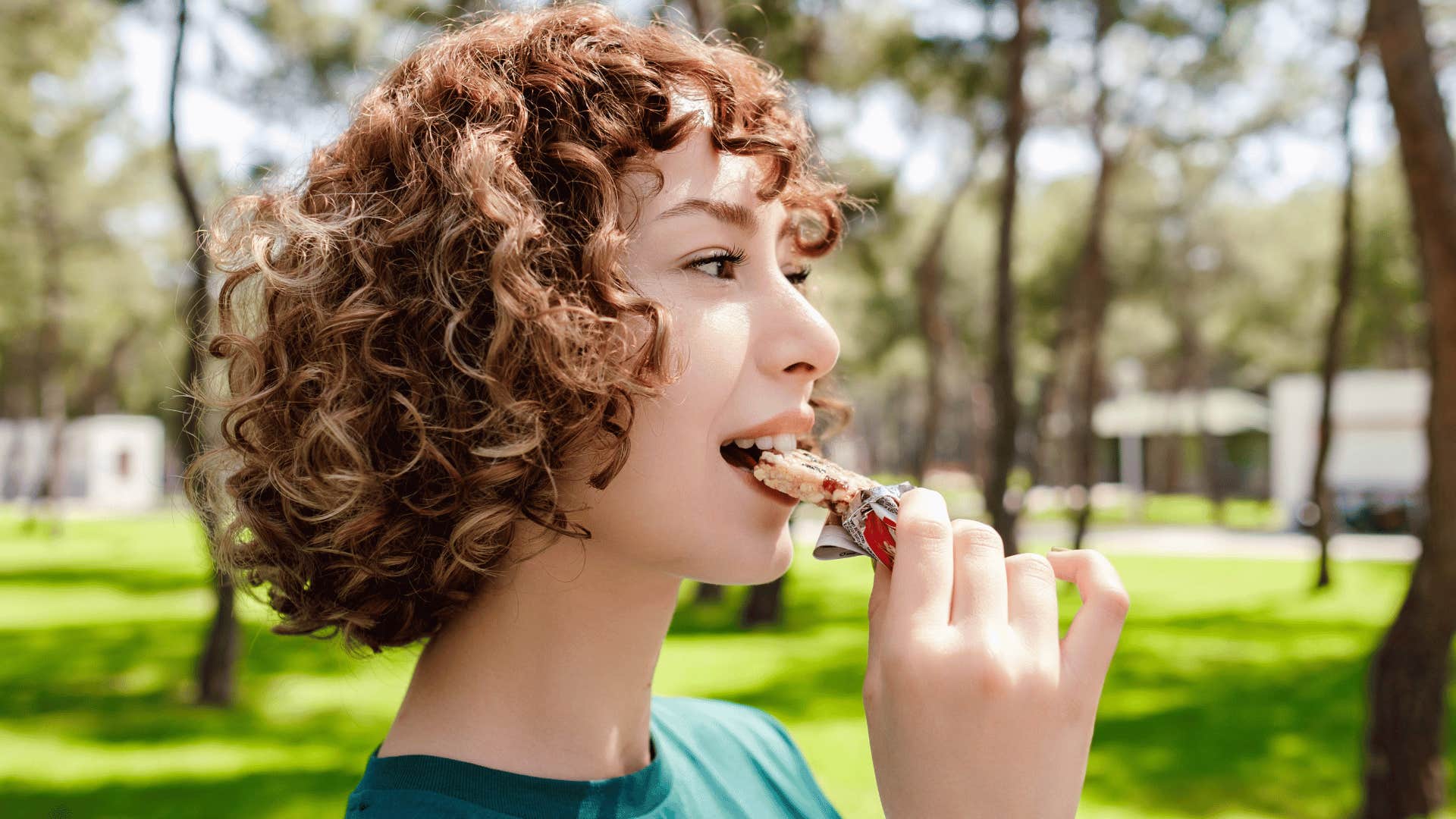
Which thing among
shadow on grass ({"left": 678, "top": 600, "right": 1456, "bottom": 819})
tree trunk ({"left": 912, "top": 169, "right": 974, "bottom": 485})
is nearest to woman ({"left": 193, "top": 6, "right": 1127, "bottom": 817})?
shadow on grass ({"left": 678, "top": 600, "right": 1456, "bottom": 819})

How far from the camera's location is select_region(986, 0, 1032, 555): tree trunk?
13.4m

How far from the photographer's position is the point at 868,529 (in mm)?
1455

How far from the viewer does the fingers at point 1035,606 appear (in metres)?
1.24

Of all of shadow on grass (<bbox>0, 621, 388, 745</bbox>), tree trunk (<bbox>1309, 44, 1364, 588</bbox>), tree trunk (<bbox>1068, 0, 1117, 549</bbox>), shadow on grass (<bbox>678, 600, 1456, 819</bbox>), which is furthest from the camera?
tree trunk (<bbox>1068, 0, 1117, 549</bbox>)

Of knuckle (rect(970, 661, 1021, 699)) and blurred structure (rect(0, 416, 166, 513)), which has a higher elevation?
knuckle (rect(970, 661, 1021, 699))

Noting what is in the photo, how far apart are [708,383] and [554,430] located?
0.22m

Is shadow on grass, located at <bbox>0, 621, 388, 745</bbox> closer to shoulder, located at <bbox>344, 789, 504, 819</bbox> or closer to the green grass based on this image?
the green grass

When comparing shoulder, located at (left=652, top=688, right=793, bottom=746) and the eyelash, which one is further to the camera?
shoulder, located at (left=652, top=688, right=793, bottom=746)

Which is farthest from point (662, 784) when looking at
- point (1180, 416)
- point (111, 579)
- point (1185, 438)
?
point (1185, 438)

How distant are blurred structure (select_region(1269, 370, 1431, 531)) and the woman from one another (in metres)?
28.5

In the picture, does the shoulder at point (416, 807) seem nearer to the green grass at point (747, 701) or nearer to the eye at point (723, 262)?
the green grass at point (747, 701)

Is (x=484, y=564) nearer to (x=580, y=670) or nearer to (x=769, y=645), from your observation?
(x=580, y=670)

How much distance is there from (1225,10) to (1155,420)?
28920 mm

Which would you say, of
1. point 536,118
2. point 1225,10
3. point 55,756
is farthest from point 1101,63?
point 536,118
